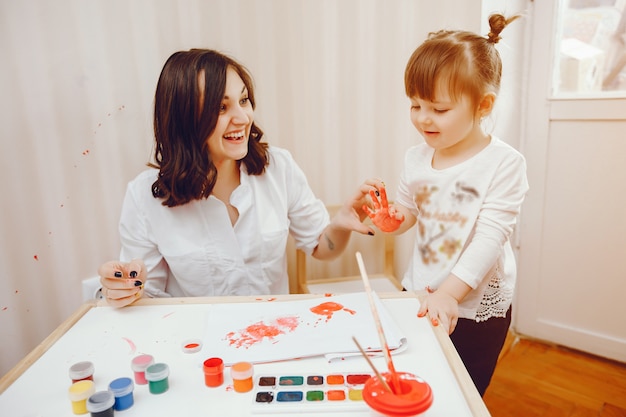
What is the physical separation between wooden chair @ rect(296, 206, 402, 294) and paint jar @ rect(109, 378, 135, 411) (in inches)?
40.9

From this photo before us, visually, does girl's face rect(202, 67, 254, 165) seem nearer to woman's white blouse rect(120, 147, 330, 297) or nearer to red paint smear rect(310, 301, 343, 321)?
woman's white blouse rect(120, 147, 330, 297)

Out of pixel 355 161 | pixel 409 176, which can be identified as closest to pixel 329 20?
pixel 355 161

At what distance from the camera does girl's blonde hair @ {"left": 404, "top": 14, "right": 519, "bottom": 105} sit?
1.04m

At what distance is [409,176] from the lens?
1.22m

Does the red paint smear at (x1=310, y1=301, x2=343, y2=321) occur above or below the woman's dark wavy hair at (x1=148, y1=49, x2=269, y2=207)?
below

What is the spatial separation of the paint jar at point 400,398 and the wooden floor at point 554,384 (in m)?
1.27

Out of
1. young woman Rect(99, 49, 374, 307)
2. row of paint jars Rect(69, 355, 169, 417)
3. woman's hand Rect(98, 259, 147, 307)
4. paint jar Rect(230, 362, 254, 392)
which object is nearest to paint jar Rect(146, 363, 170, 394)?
row of paint jars Rect(69, 355, 169, 417)

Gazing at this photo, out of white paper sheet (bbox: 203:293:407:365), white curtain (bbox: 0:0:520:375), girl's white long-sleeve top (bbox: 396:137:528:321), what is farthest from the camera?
white curtain (bbox: 0:0:520:375)

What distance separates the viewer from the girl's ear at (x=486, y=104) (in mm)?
1083

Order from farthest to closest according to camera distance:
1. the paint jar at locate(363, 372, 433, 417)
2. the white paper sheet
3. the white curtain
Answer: the white curtain → the white paper sheet → the paint jar at locate(363, 372, 433, 417)

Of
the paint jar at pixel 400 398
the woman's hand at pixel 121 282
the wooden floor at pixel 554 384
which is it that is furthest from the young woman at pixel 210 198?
the wooden floor at pixel 554 384

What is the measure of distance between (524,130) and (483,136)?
40.0 inches

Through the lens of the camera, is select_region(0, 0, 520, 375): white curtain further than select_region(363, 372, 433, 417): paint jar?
Yes

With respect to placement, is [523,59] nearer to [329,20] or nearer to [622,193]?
[622,193]
